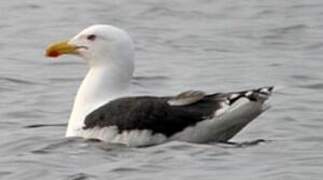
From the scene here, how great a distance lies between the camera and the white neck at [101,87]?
14461 millimetres

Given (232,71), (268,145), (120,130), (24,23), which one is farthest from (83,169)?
(24,23)

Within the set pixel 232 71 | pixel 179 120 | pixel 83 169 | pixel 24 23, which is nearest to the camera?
pixel 83 169

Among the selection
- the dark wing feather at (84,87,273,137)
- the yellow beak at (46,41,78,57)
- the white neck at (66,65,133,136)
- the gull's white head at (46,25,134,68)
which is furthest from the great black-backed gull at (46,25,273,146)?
the yellow beak at (46,41,78,57)

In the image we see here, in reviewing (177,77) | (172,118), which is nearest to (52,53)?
(172,118)

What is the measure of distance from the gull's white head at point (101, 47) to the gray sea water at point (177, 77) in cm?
75

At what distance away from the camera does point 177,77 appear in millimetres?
17656

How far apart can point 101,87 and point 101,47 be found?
1.24ft

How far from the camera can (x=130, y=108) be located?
1376 centimetres

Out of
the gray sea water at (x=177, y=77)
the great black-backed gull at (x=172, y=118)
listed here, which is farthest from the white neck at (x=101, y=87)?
the gray sea water at (x=177, y=77)

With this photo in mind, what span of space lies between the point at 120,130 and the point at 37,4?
9.08 m

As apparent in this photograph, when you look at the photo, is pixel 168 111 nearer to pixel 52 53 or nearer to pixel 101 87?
pixel 101 87

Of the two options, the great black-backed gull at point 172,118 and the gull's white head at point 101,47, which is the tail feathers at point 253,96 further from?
the gull's white head at point 101,47

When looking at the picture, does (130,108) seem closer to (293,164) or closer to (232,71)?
(293,164)

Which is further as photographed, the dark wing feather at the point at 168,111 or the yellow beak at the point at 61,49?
the yellow beak at the point at 61,49
